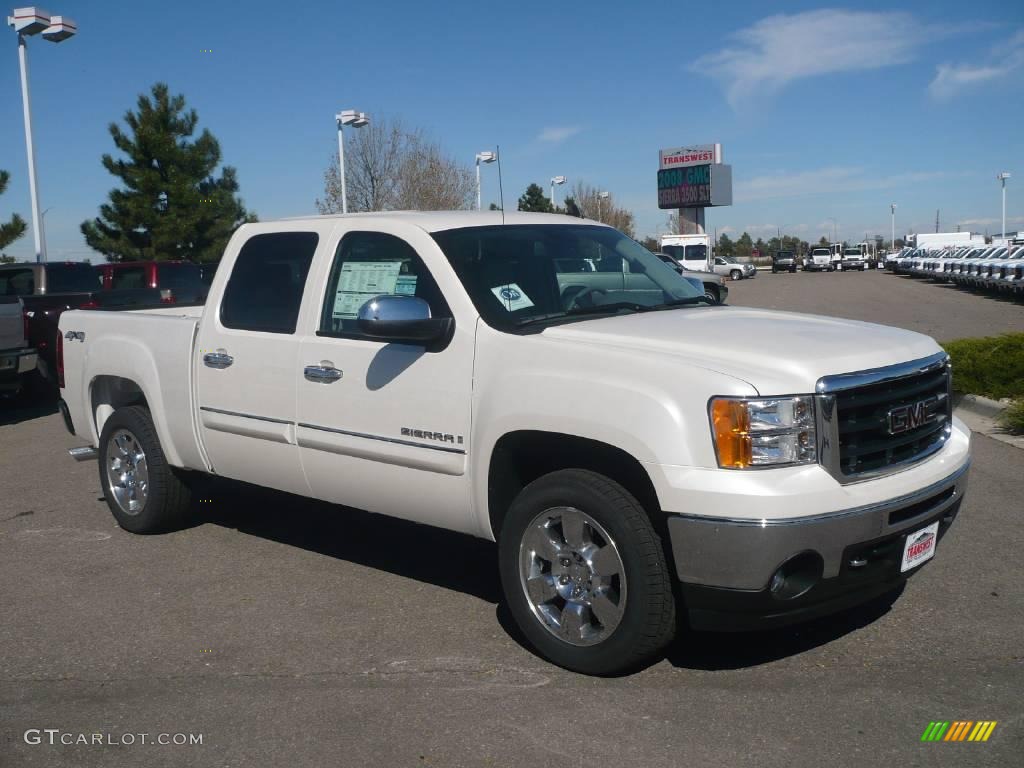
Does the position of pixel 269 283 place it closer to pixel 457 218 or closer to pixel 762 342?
pixel 457 218

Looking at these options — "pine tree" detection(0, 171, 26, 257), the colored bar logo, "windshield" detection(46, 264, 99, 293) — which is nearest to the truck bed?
the colored bar logo

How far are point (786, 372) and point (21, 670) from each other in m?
3.51

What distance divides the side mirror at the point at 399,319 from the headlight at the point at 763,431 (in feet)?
4.64

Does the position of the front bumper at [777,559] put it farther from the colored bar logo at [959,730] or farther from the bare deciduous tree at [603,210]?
the bare deciduous tree at [603,210]

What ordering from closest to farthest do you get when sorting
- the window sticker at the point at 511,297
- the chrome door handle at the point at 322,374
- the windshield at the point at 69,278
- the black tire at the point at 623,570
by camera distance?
the black tire at the point at 623,570
the window sticker at the point at 511,297
the chrome door handle at the point at 322,374
the windshield at the point at 69,278

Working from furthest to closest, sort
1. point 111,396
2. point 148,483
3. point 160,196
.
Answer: point 160,196, point 111,396, point 148,483

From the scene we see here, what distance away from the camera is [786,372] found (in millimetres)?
3791

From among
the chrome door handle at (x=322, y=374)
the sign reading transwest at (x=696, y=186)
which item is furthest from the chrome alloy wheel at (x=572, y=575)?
the sign reading transwest at (x=696, y=186)

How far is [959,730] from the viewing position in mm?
3656

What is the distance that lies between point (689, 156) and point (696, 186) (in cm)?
277

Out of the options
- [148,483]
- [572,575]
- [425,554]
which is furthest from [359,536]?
[572,575]

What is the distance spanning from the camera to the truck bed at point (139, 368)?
604cm

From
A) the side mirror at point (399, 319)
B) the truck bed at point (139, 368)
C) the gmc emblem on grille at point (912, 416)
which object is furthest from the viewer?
the truck bed at point (139, 368)

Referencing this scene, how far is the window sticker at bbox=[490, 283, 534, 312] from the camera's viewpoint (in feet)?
15.6
